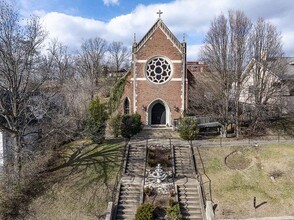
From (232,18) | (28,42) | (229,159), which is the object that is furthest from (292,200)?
(28,42)

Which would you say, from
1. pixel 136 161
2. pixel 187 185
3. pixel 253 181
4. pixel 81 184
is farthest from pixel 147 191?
pixel 253 181

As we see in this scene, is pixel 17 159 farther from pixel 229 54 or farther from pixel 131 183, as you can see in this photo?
pixel 229 54

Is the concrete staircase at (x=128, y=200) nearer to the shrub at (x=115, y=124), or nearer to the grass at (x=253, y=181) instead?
the grass at (x=253, y=181)

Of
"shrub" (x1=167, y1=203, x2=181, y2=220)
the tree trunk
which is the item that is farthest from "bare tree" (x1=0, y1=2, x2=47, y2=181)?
"shrub" (x1=167, y1=203, x2=181, y2=220)

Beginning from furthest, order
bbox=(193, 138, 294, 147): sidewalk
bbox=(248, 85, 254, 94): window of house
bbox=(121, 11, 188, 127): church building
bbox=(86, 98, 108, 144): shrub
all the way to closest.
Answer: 1. bbox=(121, 11, 188, 127): church building
2. bbox=(248, 85, 254, 94): window of house
3. bbox=(193, 138, 294, 147): sidewalk
4. bbox=(86, 98, 108, 144): shrub

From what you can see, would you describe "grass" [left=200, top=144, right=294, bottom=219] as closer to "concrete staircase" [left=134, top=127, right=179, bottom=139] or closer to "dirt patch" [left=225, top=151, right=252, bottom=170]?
"dirt patch" [left=225, top=151, right=252, bottom=170]
